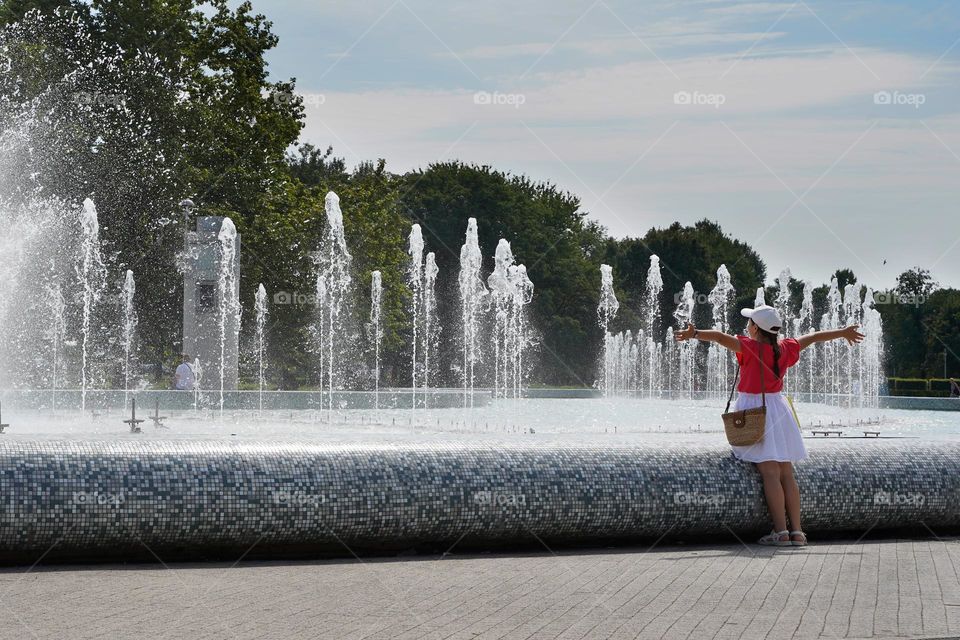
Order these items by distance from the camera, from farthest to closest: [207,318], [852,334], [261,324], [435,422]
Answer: [261,324] < [207,318] < [435,422] < [852,334]

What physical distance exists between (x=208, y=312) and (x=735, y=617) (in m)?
27.3

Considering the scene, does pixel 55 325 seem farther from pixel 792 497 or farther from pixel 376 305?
pixel 792 497

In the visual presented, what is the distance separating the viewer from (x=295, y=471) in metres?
7.96

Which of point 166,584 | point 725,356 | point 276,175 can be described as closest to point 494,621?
point 166,584

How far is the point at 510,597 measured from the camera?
645cm

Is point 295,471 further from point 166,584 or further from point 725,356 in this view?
point 725,356

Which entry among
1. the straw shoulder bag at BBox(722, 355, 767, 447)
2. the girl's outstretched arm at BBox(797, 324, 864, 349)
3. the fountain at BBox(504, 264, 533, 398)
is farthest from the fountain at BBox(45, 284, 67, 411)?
the fountain at BBox(504, 264, 533, 398)

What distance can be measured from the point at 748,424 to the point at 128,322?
29.8 m

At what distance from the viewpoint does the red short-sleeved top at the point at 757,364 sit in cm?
862
